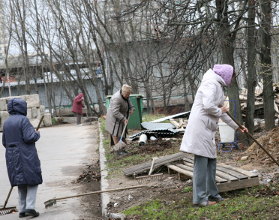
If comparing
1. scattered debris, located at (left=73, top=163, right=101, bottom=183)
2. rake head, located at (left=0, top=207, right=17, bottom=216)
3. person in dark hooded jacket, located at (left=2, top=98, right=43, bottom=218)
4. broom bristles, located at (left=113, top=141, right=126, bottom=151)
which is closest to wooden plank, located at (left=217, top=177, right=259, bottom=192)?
person in dark hooded jacket, located at (left=2, top=98, right=43, bottom=218)

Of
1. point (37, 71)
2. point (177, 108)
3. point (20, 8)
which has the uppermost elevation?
point (20, 8)

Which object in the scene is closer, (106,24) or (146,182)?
(146,182)

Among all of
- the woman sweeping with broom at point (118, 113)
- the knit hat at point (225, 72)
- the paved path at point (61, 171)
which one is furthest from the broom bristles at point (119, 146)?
the knit hat at point (225, 72)

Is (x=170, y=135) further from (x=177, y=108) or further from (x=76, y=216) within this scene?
(x=177, y=108)

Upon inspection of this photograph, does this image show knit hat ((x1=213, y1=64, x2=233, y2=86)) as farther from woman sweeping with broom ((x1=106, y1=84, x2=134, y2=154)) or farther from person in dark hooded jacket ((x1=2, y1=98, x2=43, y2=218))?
woman sweeping with broom ((x1=106, y1=84, x2=134, y2=154))

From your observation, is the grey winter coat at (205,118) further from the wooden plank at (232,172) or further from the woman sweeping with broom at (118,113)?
the woman sweeping with broom at (118,113)

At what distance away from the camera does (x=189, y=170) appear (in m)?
7.77

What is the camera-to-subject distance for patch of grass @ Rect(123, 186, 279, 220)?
17.4 feet

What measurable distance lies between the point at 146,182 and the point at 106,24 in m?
20.6

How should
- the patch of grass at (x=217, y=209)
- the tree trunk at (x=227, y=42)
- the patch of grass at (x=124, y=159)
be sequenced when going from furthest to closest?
the tree trunk at (x=227, y=42) < the patch of grass at (x=124, y=159) < the patch of grass at (x=217, y=209)

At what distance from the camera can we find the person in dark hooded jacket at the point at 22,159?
678 cm

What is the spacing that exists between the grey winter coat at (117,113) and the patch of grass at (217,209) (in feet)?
16.6

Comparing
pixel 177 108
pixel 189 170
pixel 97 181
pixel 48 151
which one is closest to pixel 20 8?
pixel 177 108

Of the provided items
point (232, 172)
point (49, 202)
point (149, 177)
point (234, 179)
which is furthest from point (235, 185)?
point (49, 202)
